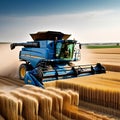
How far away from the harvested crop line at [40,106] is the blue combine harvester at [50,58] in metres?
4.16

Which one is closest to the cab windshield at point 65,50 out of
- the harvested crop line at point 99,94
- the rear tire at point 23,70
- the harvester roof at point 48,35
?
the harvester roof at point 48,35

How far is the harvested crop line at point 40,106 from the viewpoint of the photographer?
640cm

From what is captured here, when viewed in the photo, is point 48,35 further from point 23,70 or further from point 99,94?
point 99,94

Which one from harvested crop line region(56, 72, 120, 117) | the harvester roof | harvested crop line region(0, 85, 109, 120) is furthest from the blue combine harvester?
harvested crop line region(0, 85, 109, 120)

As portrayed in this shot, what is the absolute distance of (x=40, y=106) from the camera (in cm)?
661

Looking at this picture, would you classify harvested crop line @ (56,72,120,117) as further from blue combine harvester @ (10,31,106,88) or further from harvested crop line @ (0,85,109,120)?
harvested crop line @ (0,85,109,120)

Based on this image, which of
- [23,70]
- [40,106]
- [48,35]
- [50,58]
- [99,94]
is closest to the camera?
[40,106]

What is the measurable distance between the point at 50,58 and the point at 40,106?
6550 mm

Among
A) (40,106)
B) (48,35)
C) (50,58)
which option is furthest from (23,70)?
(40,106)

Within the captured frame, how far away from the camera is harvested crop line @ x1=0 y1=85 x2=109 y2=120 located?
6.40 m

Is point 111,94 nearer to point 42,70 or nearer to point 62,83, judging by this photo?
point 62,83

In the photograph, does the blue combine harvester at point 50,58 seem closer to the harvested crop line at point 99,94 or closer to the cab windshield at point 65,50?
the cab windshield at point 65,50

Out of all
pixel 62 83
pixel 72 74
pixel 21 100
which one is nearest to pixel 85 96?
pixel 62 83

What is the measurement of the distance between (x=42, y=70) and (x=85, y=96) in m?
2.72
